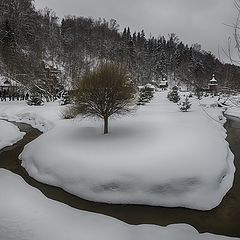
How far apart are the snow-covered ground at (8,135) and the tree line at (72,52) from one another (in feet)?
50.0

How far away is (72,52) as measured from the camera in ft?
201

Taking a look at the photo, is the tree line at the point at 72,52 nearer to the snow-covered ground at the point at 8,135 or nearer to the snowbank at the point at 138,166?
the snow-covered ground at the point at 8,135

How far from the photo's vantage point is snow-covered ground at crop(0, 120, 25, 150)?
2072 cm

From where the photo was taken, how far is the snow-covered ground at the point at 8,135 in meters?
20.7

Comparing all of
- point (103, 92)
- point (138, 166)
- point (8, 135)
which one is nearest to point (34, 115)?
point (8, 135)

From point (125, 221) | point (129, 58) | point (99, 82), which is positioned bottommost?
point (125, 221)

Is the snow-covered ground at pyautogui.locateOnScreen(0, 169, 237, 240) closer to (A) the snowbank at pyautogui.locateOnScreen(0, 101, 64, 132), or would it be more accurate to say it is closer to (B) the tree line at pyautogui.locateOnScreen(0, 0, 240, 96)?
(A) the snowbank at pyautogui.locateOnScreen(0, 101, 64, 132)

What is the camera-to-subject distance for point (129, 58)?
77875 mm

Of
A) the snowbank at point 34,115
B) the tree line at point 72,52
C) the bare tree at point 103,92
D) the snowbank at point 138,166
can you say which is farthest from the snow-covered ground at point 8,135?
the tree line at point 72,52

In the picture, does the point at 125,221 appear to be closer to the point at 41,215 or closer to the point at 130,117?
the point at 41,215

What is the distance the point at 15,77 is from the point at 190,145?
36.2 m

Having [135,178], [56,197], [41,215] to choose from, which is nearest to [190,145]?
[135,178]

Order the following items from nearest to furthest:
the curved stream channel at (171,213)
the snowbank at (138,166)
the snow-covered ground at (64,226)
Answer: the snow-covered ground at (64,226), the curved stream channel at (171,213), the snowbank at (138,166)

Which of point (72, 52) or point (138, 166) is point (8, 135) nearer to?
point (138, 166)
